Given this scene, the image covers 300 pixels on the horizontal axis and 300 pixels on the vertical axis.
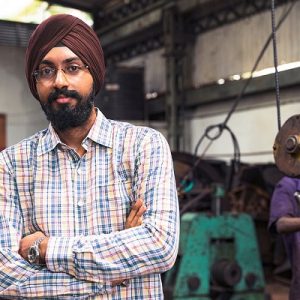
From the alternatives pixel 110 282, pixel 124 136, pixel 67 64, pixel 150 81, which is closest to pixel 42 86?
pixel 67 64

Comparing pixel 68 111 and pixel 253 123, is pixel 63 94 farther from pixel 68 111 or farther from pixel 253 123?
pixel 253 123

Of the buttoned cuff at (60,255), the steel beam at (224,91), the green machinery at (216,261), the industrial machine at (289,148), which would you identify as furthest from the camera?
the steel beam at (224,91)

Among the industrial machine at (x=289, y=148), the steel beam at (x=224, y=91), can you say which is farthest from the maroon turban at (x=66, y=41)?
the steel beam at (x=224, y=91)

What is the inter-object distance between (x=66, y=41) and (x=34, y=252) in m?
0.48

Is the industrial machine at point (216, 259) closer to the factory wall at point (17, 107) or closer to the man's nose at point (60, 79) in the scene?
the factory wall at point (17, 107)

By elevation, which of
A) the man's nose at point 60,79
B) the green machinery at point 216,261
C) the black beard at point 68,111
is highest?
the man's nose at point 60,79

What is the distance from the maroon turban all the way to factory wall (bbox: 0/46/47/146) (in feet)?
8.73

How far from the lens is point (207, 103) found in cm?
662

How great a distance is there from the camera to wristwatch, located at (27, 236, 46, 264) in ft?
4.00

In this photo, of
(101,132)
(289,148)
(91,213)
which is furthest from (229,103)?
(91,213)

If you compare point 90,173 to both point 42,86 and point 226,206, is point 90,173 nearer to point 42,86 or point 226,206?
point 42,86

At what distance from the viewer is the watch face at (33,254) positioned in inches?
48.0

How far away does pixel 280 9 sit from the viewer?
5547 millimetres

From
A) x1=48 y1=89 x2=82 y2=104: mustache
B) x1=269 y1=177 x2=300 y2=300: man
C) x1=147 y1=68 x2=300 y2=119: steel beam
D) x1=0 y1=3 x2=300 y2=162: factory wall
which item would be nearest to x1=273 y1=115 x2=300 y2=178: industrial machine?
x1=269 y1=177 x2=300 y2=300: man
